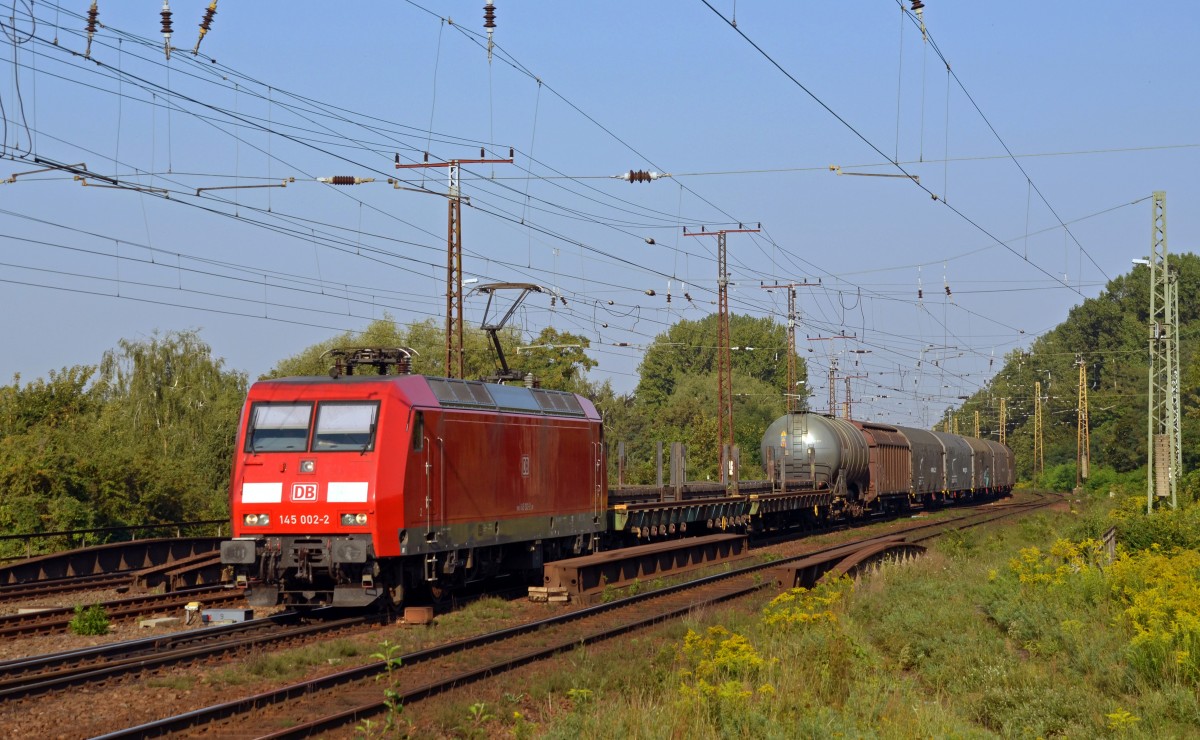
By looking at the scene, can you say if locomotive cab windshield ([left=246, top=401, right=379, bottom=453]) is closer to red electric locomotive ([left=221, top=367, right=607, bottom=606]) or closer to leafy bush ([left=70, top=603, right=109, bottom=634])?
red electric locomotive ([left=221, top=367, right=607, bottom=606])

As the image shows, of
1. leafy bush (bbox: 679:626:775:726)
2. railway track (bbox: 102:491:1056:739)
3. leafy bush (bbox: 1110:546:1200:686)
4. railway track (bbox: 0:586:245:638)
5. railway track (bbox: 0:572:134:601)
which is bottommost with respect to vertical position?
railway track (bbox: 0:572:134:601)

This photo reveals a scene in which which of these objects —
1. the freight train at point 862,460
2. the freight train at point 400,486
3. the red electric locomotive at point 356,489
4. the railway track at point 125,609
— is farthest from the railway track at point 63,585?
the freight train at point 862,460

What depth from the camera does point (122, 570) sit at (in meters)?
25.3

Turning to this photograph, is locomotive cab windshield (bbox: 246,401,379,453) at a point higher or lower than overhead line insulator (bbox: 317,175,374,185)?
lower

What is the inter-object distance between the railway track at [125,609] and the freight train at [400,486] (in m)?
2.35

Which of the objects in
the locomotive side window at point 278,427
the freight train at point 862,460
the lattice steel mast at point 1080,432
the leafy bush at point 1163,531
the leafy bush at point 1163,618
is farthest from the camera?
the lattice steel mast at point 1080,432

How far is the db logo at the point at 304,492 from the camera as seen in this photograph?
16828 mm

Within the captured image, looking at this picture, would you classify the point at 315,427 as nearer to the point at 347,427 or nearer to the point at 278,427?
the point at 347,427

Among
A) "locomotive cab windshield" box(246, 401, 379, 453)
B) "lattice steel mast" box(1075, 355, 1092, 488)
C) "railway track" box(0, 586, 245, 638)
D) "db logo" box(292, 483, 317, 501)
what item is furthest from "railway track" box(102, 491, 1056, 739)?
"lattice steel mast" box(1075, 355, 1092, 488)

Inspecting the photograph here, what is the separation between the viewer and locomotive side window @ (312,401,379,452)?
666 inches

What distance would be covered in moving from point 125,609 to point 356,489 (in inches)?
180

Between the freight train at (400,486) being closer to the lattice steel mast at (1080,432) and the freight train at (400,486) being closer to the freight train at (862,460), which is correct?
the freight train at (862,460)

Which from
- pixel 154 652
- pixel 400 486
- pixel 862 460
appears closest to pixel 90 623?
pixel 154 652

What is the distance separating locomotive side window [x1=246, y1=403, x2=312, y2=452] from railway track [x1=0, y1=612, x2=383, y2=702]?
2518mm
